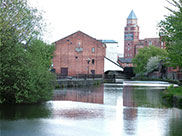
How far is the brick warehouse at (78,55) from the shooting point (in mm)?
63031

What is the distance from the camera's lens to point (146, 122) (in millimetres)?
12891

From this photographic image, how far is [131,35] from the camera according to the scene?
158m

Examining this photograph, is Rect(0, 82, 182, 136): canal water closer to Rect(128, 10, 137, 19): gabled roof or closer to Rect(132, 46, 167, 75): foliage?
Rect(132, 46, 167, 75): foliage

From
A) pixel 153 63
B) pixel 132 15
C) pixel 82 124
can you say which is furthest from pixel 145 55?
pixel 132 15

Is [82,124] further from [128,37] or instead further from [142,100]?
[128,37]

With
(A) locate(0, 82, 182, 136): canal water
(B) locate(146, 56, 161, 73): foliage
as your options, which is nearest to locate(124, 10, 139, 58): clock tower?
(B) locate(146, 56, 161, 73): foliage

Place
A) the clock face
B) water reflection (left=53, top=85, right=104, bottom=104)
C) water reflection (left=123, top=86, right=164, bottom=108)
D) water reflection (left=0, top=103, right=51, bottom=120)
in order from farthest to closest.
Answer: the clock face, water reflection (left=53, top=85, right=104, bottom=104), water reflection (left=123, top=86, right=164, bottom=108), water reflection (left=0, top=103, right=51, bottom=120)

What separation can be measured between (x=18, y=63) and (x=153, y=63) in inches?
2553

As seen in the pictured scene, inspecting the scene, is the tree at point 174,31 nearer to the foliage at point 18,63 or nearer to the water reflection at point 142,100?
the water reflection at point 142,100

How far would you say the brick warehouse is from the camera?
2482 inches

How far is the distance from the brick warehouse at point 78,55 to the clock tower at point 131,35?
94624 millimetres

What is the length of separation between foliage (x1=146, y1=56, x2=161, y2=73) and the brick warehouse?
20651 mm

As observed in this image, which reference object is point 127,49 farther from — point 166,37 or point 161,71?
point 166,37

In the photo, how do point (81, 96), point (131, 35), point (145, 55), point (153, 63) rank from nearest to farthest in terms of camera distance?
point (81, 96) < point (153, 63) < point (145, 55) < point (131, 35)
